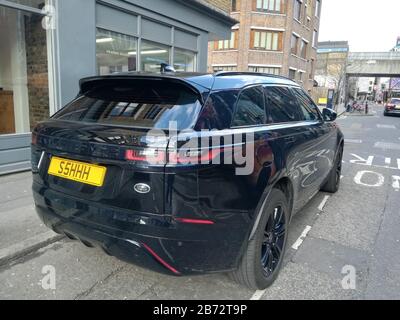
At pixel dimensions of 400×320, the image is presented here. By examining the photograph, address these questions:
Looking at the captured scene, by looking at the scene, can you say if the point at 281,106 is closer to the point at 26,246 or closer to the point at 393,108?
the point at 26,246

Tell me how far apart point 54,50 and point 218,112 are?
186 inches

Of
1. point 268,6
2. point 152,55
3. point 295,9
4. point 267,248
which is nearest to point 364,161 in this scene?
point 152,55

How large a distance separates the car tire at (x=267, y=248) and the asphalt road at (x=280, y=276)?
129 millimetres

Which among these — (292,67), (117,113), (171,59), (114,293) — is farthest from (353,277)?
(292,67)

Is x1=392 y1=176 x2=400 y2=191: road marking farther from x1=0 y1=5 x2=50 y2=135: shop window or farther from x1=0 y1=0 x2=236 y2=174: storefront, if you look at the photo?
x1=0 y1=5 x2=50 y2=135: shop window

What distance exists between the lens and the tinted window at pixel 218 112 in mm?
2287

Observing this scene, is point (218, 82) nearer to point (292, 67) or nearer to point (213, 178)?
point (213, 178)

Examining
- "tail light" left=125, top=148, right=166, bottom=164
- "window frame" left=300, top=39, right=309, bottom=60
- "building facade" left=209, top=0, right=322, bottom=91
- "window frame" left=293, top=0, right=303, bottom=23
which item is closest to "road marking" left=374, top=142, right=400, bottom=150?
"tail light" left=125, top=148, right=166, bottom=164

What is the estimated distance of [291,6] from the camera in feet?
98.9

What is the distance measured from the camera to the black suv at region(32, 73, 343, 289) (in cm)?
214

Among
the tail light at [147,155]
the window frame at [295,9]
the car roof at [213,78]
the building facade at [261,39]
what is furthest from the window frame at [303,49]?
the tail light at [147,155]

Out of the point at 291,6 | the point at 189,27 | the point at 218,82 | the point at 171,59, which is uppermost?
the point at 291,6

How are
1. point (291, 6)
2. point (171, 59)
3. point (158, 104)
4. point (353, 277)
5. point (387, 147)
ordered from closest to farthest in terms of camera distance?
point (158, 104) → point (353, 277) → point (171, 59) → point (387, 147) → point (291, 6)
